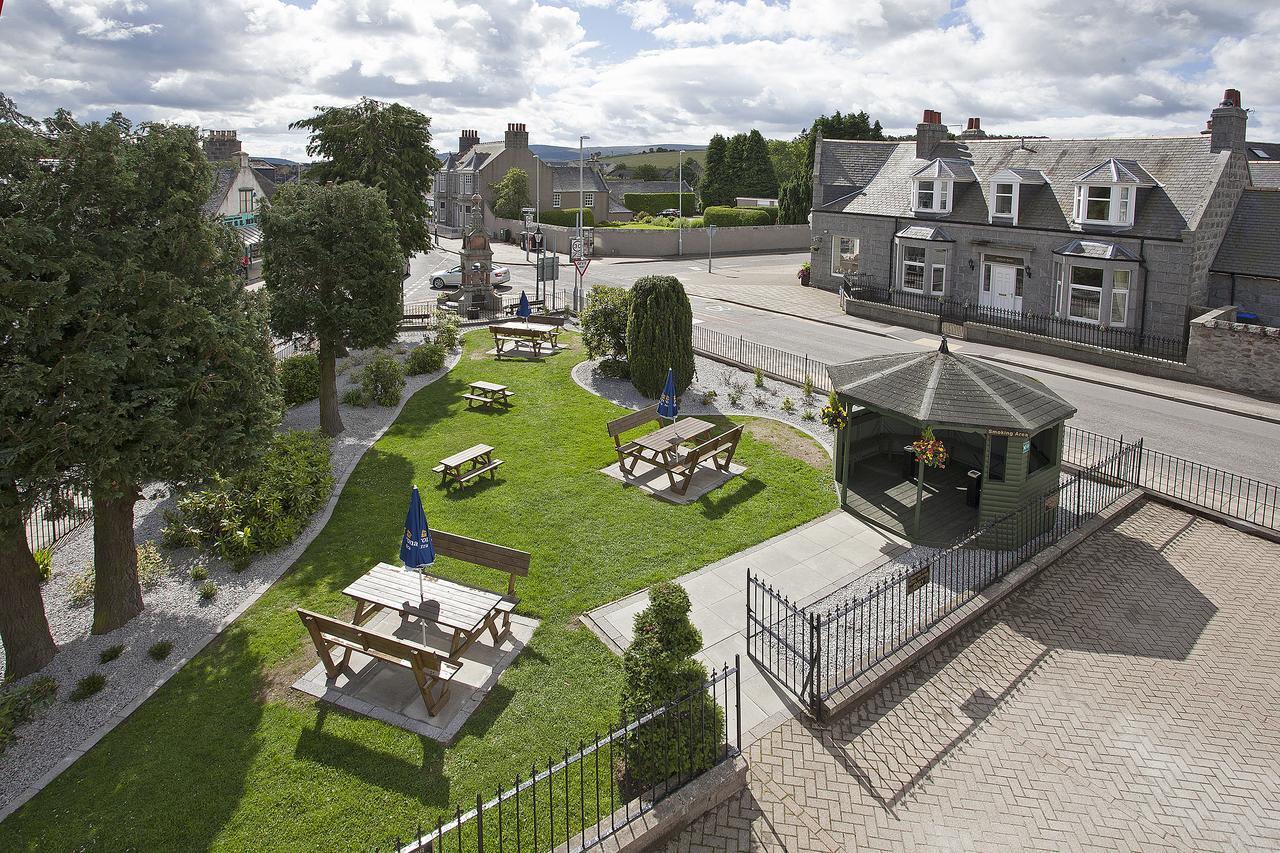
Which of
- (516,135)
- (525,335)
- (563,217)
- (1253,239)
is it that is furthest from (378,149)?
(516,135)

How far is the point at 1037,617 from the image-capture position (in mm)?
12516

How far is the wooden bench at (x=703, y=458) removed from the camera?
53.5ft

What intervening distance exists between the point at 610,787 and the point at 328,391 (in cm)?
1442

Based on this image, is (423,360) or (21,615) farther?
(423,360)

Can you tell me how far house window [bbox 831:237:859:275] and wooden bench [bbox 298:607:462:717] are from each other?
35279 mm

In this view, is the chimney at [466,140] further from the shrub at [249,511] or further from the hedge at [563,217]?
the shrub at [249,511]

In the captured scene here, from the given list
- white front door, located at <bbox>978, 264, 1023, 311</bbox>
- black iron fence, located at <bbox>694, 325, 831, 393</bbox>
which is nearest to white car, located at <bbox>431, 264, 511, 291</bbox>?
black iron fence, located at <bbox>694, 325, 831, 393</bbox>

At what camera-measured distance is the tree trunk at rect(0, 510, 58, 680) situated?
10.7 meters

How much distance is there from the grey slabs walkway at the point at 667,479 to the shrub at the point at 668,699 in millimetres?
7216

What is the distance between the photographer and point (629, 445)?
17422 mm

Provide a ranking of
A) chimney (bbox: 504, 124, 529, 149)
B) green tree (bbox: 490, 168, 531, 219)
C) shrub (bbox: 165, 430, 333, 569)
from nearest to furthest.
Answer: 1. shrub (bbox: 165, 430, 333, 569)
2. green tree (bbox: 490, 168, 531, 219)
3. chimney (bbox: 504, 124, 529, 149)

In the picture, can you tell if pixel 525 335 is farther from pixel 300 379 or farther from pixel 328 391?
pixel 328 391

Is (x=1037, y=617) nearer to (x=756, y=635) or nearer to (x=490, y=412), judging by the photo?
(x=756, y=635)

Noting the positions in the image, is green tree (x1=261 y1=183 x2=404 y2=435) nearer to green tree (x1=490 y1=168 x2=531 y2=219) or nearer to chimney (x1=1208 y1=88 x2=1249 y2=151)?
chimney (x1=1208 y1=88 x2=1249 y2=151)
